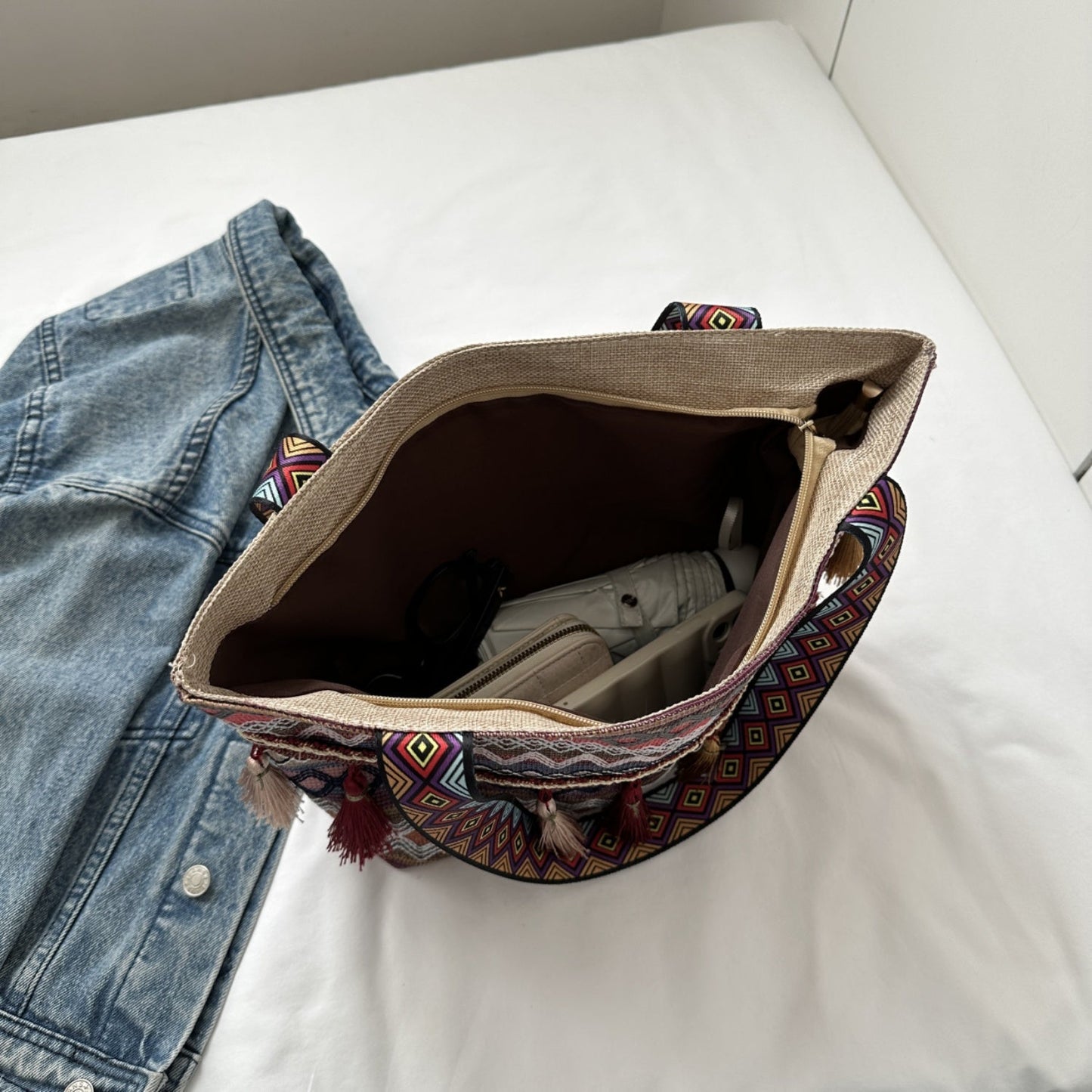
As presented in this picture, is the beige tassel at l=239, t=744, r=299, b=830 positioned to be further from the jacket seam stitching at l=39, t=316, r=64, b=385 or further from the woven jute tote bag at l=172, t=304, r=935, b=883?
the jacket seam stitching at l=39, t=316, r=64, b=385

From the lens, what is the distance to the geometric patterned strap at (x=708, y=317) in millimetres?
521

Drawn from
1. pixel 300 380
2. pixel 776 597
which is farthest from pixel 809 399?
pixel 300 380

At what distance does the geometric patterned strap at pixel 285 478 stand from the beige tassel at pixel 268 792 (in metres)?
0.12

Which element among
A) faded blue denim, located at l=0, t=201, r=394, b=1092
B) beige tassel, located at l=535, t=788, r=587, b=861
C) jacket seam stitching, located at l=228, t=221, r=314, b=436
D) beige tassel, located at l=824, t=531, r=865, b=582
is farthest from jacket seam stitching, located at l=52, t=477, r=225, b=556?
beige tassel, located at l=824, t=531, r=865, b=582

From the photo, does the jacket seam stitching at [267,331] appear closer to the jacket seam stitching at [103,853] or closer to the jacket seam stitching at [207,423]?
the jacket seam stitching at [207,423]

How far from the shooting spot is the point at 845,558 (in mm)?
488

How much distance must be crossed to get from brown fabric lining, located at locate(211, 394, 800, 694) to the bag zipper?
0.24 feet

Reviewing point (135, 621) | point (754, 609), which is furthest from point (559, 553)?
point (135, 621)

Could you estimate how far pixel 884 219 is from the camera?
88cm

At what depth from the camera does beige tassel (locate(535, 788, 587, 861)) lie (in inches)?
18.6

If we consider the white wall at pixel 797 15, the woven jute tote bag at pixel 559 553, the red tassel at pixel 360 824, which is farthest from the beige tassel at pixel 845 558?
the white wall at pixel 797 15

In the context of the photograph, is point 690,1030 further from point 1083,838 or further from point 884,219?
point 884,219

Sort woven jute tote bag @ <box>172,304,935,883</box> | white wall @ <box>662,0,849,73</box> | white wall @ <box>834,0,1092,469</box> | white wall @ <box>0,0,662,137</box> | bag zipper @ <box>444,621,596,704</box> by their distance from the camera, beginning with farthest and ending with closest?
1. white wall @ <box>0,0,662,137</box>
2. white wall @ <box>662,0,849,73</box>
3. white wall @ <box>834,0,1092,469</box>
4. bag zipper @ <box>444,621,596,704</box>
5. woven jute tote bag @ <box>172,304,935,883</box>

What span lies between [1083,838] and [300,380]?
0.66 metres
